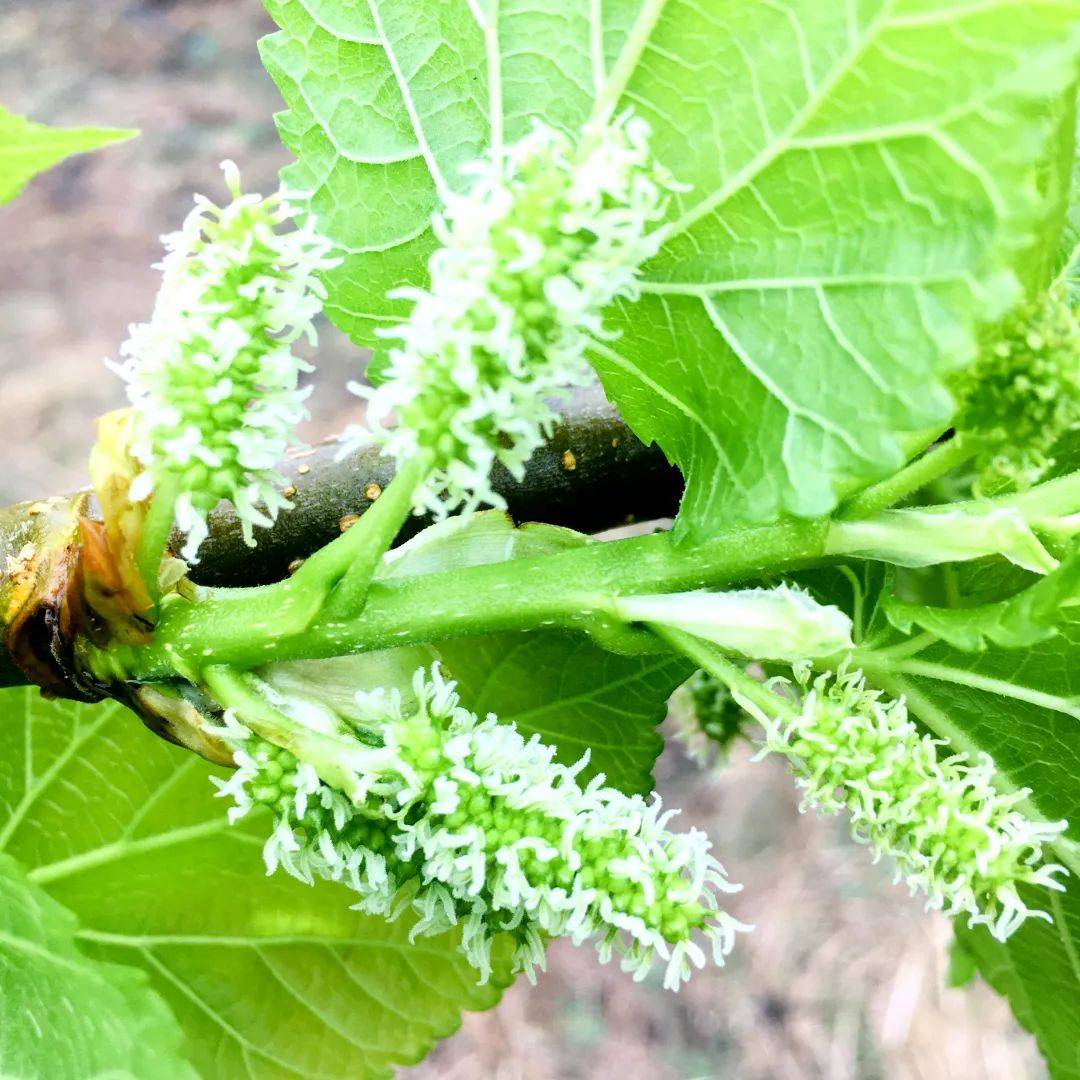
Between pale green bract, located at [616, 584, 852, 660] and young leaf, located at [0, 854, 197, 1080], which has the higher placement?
pale green bract, located at [616, 584, 852, 660]

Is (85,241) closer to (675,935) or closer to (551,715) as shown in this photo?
(551,715)

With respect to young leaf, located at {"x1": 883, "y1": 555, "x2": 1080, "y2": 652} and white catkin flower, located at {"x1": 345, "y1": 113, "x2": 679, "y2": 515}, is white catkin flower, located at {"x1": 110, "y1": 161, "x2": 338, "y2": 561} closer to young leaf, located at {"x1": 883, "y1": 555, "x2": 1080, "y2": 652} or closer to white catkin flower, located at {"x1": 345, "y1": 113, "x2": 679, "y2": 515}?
white catkin flower, located at {"x1": 345, "y1": 113, "x2": 679, "y2": 515}

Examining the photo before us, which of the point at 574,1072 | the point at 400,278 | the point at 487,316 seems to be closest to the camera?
the point at 487,316

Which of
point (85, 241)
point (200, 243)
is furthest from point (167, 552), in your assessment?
point (85, 241)

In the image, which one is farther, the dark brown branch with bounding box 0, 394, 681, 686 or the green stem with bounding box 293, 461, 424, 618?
the dark brown branch with bounding box 0, 394, 681, 686

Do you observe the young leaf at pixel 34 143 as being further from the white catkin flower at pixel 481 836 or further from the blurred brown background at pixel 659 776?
the blurred brown background at pixel 659 776

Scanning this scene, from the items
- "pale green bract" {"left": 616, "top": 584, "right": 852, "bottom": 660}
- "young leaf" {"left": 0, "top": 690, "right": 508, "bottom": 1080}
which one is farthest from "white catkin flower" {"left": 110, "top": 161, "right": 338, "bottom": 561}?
"young leaf" {"left": 0, "top": 690, "right": 508, "bottom": 1080}

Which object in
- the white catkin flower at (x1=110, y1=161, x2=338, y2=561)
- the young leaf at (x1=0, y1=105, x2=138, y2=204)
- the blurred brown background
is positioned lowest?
the blurred brown background
